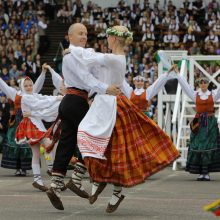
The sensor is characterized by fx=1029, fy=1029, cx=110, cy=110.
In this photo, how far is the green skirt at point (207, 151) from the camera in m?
15.3

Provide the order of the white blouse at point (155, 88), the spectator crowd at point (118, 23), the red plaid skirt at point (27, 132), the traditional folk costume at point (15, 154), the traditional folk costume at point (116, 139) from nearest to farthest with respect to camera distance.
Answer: the traditional folk costume at point (116, 139), the red plaid skirt at point (27, 132), the white blouse at point (155, 88), the traditional folk costume at point (15, 154), the spectator crowd at point (118, 23)

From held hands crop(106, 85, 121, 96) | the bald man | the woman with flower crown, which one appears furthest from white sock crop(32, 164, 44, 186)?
held hands crop(106, 85, 121, 96)

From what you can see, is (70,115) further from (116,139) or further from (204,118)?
(204,118)

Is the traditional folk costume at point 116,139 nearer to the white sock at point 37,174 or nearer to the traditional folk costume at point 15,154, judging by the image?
the white sock at point 37,174

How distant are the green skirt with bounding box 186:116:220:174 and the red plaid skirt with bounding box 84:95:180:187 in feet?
17.0

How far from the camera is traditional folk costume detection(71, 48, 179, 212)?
9.93 metres

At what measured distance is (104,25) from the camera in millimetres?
29531

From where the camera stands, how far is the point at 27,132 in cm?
1371

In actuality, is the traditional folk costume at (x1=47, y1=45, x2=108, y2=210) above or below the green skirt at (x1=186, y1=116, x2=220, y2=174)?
above

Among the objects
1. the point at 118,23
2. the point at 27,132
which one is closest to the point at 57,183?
the point at 27,132

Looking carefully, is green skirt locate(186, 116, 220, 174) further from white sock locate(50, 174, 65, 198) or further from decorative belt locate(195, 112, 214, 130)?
white sock locate(50, 174, 65, 198)

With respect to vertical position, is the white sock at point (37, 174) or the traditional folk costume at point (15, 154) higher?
the white sock at point (37, 174)

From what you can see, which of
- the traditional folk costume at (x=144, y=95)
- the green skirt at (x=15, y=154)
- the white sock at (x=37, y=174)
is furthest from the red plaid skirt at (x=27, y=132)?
the traditional folk costume at (x=144, y=95)

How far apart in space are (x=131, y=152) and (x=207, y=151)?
218 inches
